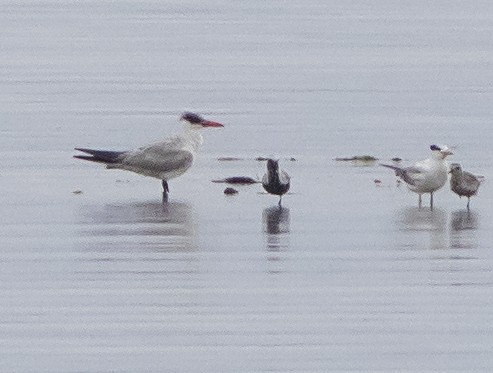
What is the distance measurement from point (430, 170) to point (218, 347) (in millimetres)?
5163

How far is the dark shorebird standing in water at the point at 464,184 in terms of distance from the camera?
50.9ft

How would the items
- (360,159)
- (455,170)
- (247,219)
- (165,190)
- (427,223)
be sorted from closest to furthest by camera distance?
1. (427,223)
2. (247,219)
3. (455,170)
4. (165,190)
5. (360,159)

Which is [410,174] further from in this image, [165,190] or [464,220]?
[165,190]

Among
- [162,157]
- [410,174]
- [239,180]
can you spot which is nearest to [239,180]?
[239,180]

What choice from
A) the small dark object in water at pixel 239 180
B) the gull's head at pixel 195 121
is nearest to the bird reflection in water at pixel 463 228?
the small dark object in water at pixel 239 180

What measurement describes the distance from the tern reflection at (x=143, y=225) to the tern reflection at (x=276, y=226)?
53 centimetres

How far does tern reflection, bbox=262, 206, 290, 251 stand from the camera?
14.1 m

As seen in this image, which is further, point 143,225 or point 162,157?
point 162,157

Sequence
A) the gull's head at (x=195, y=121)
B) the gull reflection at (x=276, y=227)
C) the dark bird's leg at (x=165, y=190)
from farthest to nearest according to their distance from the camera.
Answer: the gull's head at (x=195, y=121) < the dark bird's leg at (x=165, y=190) < the gull reflection at (x=276, y=227)

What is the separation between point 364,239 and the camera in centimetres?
1420

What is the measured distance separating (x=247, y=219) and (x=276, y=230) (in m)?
0.50

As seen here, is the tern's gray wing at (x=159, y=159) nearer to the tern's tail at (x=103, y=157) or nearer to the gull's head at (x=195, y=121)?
the tern's tail at (x=103, y=157)

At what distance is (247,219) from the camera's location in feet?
49.5

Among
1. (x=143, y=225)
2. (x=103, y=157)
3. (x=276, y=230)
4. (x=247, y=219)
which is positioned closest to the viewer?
(x=276, y=230)
